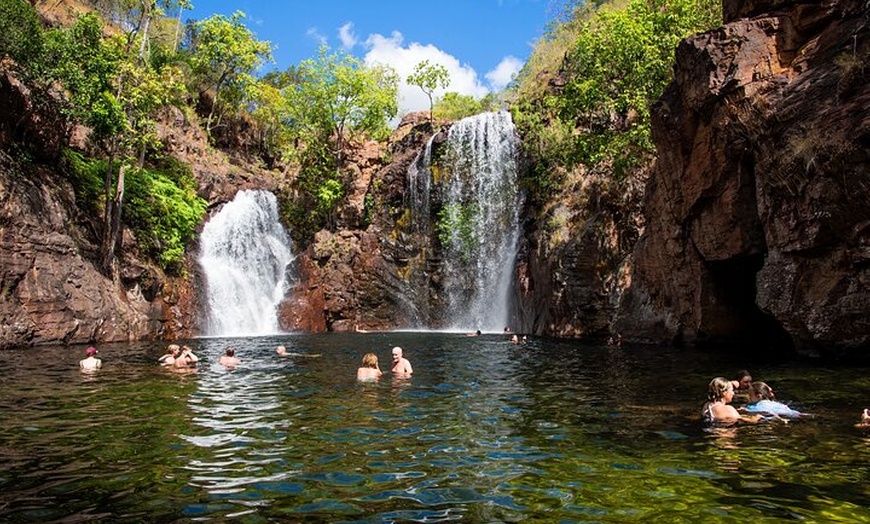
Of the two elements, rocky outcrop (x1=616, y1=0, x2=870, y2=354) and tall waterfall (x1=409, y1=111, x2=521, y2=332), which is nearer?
rocky outcrop (x1=616, y1=0, x2=870, y2=354)

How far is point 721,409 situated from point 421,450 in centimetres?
536

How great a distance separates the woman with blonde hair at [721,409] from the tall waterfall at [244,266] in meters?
30.9

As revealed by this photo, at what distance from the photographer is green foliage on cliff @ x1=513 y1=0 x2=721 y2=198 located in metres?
30.1

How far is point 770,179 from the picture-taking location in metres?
18.3

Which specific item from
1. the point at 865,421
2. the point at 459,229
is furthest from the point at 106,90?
the point at 865,421

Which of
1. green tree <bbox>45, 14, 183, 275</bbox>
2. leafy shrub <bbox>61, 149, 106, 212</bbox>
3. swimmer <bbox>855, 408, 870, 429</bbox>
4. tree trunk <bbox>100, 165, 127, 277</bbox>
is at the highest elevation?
green tree <bbox>45, 14, 183, 275</bbox>

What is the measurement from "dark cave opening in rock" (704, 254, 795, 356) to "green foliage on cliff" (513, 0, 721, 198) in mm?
8519

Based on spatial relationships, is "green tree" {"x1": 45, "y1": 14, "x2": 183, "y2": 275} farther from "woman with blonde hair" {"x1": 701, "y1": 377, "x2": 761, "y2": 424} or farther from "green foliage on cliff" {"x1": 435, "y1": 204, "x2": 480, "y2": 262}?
"woman with blonde hair" {"x1": 701, "y1": 377, "x2": 761, "y2": 424}

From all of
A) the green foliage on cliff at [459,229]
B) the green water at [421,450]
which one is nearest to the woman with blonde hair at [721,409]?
the green water at [421,450]

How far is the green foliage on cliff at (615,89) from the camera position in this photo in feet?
98.7

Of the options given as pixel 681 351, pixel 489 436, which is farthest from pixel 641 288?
pixel 489 436

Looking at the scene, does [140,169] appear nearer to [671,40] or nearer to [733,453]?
[671,40]

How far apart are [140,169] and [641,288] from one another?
2713 centimetres

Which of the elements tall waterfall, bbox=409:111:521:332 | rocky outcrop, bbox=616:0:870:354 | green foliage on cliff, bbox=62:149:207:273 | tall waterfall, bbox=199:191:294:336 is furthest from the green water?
tall waterfall, bbox=409:111:521:332
